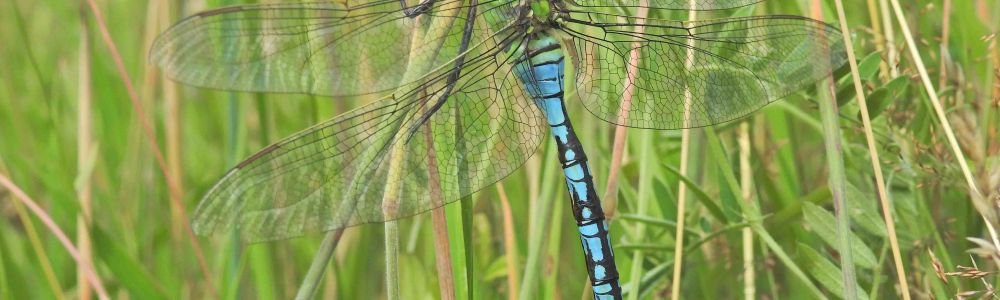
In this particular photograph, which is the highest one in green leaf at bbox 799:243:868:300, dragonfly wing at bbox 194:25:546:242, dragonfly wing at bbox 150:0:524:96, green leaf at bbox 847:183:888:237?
dragonfly wing at bbox 150:0:524:96

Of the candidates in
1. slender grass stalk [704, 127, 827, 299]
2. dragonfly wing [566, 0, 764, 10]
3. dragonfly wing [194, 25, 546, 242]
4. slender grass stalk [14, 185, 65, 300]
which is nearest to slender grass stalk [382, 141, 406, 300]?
dragonfly wing [194, 25, 546, 242]

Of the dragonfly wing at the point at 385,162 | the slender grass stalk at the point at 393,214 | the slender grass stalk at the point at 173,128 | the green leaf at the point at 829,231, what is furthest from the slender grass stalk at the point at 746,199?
the slender grass stalk at the point at 173,128

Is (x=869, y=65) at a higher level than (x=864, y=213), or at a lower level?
higher

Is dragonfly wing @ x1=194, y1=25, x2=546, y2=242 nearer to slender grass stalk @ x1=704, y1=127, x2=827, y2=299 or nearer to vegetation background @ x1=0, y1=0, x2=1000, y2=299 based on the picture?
vegetation background @ x1=0, y1=0, x2=1000, y2=299

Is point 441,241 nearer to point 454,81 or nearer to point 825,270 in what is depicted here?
point 454,81

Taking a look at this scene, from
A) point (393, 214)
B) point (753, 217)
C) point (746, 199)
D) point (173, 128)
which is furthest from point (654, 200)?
point (173, 128)

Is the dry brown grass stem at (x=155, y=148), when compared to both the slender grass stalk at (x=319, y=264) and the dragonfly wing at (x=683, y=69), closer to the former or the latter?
the slender grass stalk at (x=319, y=264)

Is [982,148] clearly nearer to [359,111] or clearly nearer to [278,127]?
[359,111]
